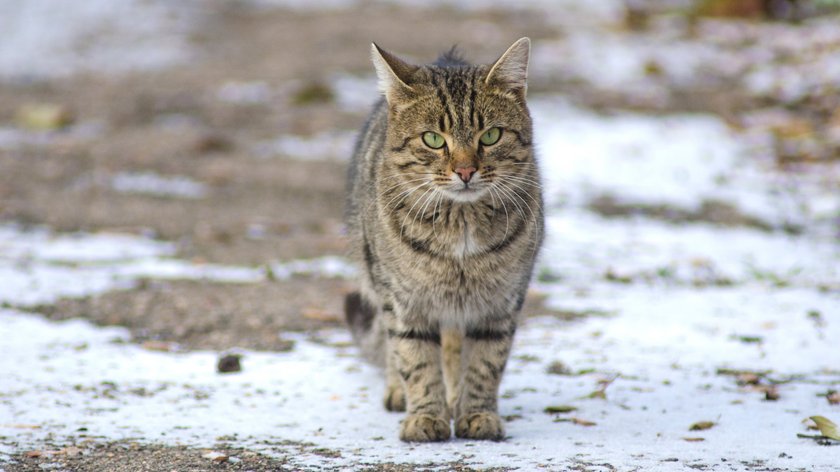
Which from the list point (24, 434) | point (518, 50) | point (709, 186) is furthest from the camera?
point (709, 186)

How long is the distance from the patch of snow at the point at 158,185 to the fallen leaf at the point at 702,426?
18.5ft

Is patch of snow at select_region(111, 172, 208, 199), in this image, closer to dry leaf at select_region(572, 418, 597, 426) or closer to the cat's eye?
the cat's eye

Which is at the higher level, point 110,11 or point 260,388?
point 110,11

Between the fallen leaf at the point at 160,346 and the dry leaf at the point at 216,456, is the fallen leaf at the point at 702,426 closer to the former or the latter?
the dry leaf at the point at 216,456

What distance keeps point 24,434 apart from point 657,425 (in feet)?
7.76

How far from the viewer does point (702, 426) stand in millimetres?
3834

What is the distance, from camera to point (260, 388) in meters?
4.45

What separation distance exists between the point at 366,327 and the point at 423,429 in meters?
1.04

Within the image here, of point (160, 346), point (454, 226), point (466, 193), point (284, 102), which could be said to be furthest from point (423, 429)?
point (284, 102)

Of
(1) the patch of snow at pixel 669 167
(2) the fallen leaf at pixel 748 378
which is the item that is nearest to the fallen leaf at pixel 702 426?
(2) the fallen leaf at pixel 748 378

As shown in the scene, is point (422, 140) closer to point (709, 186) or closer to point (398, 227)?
point (398, 227)

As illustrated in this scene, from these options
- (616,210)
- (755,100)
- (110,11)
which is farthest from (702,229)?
(110,11)

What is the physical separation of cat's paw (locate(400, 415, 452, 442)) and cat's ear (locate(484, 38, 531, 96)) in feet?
4.35

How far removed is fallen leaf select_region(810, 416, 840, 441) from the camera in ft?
11.7
